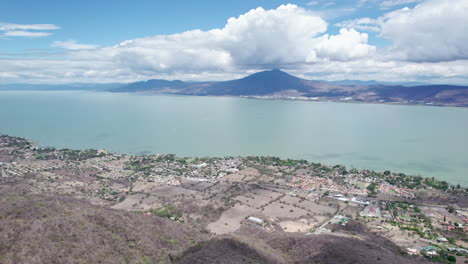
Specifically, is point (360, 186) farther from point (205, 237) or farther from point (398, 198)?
point (205, 237)

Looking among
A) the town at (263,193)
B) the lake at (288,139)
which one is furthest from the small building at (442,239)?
the lake at (288,139)

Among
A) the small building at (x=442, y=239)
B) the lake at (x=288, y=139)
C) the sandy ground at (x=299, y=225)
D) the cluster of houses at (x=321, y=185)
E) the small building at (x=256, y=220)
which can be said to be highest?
the lake at (x=288, y=139)

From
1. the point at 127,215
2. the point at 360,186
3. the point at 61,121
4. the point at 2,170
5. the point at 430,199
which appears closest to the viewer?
the point at 127,215

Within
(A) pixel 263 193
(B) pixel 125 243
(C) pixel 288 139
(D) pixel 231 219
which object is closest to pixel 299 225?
(D) pixel 231 219

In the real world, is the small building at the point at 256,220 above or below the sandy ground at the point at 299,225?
above

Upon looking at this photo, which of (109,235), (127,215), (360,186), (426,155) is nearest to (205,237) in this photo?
(127,215)

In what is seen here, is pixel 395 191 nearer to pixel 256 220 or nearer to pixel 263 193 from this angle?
pixel 263 193

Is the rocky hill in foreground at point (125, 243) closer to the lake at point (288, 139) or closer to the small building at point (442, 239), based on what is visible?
the small building at point (442, 239)

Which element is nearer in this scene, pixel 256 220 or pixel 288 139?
pixel 256 220

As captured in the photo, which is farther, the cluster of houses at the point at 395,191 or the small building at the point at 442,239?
the cluster of houses at the point at 395,191

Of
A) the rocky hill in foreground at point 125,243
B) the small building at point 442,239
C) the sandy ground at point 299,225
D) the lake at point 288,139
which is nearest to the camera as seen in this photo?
the rocky hill in foreground at point 125,243

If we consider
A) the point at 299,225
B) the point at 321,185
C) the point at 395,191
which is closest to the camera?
the point at 299,225
